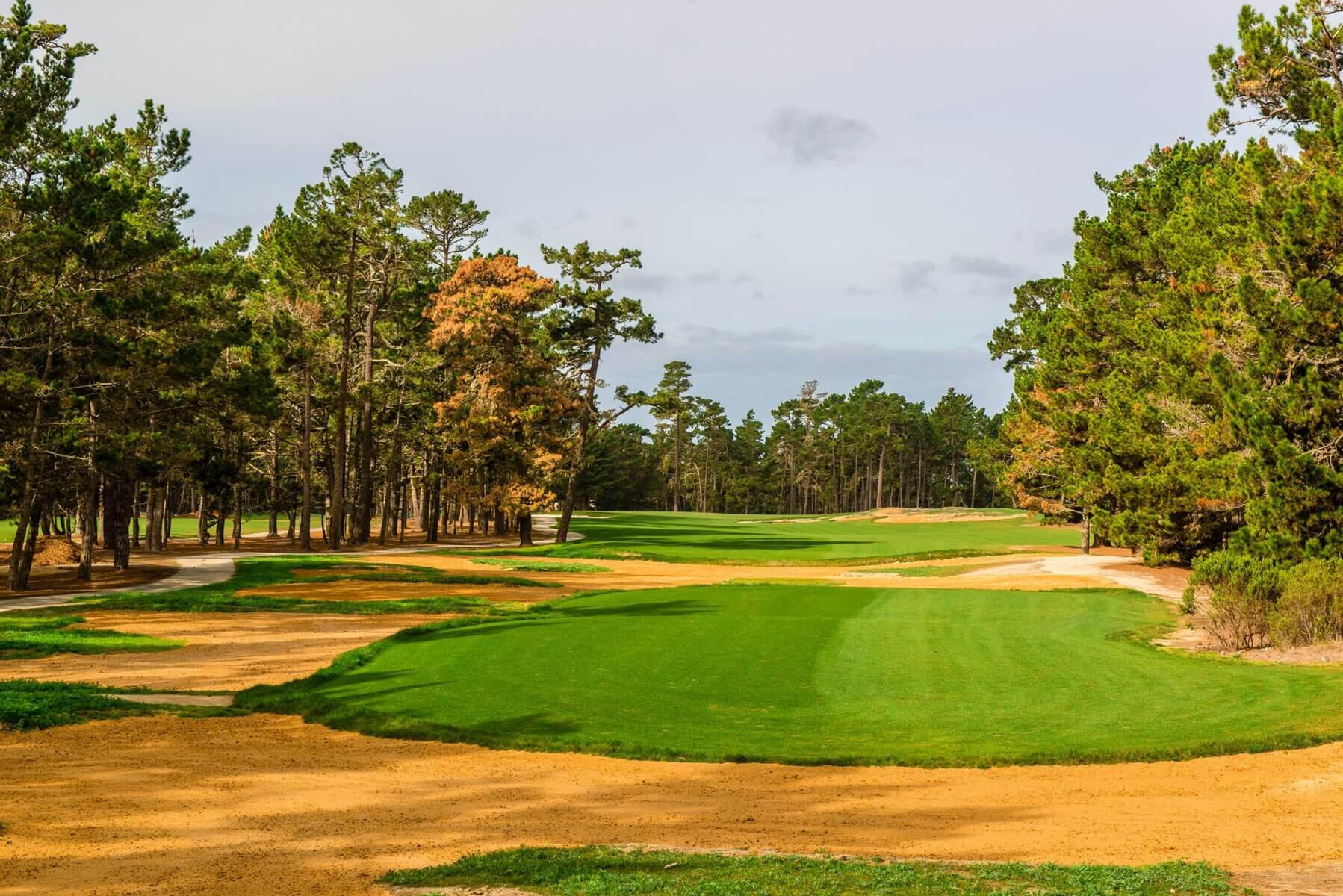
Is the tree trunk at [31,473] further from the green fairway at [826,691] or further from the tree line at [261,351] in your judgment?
the green fairway at [826,691]

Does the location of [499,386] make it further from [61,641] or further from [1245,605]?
[1245,605]

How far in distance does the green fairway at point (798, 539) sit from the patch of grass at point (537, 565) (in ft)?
13.8

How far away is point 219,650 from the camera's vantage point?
65.7 feet

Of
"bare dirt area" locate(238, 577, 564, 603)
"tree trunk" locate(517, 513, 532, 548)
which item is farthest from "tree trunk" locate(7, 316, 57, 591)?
"tree trunk" locate(517, 513, 532, 548)

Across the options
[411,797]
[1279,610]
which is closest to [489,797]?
[411,797]

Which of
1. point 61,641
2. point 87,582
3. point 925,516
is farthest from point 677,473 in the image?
point 61,641

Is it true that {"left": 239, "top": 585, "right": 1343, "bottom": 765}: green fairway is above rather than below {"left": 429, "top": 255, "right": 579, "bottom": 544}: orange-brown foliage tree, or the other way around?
below

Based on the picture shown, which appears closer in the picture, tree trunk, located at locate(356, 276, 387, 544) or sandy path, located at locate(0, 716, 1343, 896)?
sandy path, located at locate(0, 716, 1343, 896)

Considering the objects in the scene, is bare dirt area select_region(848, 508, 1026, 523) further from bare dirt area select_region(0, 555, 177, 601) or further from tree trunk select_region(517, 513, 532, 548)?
bare dirt area select_region(0, 555, 177, 601)

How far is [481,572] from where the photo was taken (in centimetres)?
3825

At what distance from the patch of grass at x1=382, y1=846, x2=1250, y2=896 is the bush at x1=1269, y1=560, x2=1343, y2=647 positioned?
40.6 feet

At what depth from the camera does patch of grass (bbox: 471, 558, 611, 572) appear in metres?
41.1

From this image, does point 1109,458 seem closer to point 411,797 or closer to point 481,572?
point 481,572

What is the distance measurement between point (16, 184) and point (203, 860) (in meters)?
26.8
